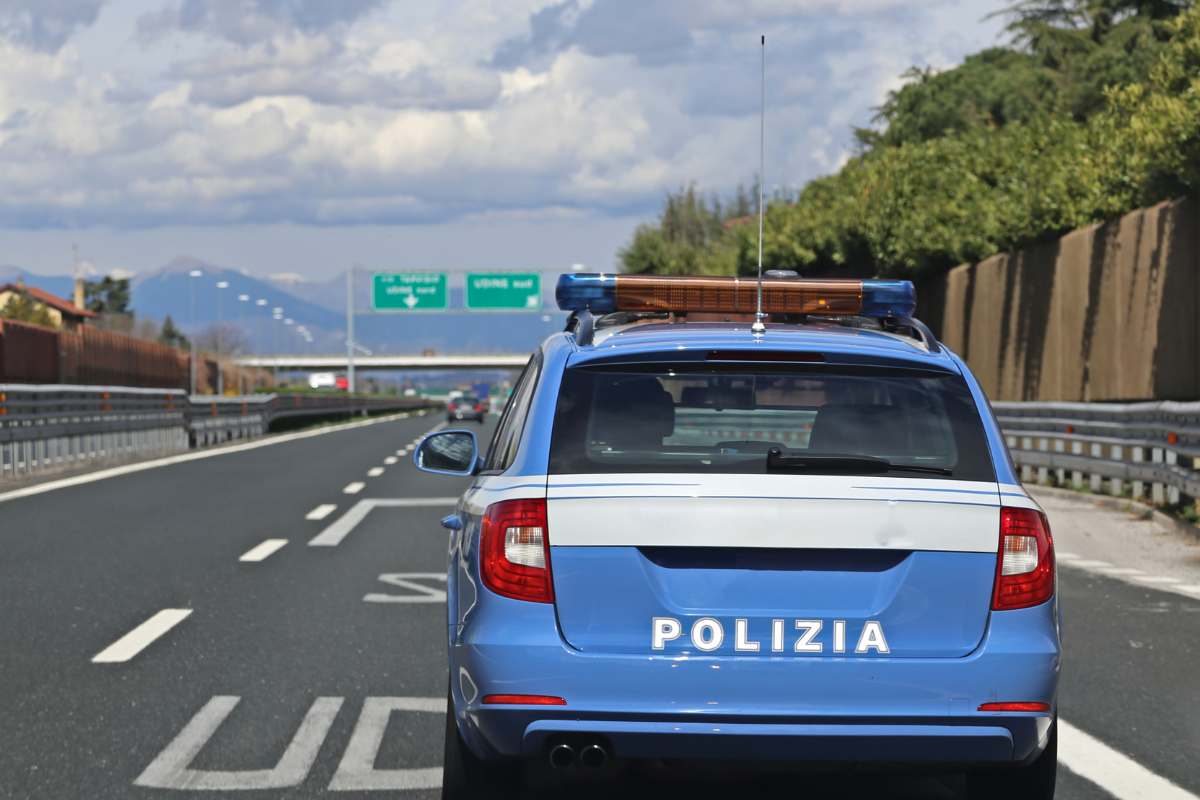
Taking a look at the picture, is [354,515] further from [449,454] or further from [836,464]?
[836,464]

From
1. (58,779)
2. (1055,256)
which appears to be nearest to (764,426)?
(58,779)

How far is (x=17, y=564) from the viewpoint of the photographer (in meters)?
11.3

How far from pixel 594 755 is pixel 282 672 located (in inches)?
142

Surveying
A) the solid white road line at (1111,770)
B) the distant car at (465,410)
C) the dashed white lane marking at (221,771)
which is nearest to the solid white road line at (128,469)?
the dashed white lane marking at (221,771)

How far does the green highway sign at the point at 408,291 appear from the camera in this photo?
73.8 m

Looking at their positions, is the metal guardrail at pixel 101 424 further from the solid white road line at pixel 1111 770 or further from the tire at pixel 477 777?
the tire at pixel 477 777

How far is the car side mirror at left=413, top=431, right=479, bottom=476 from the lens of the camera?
230 inches

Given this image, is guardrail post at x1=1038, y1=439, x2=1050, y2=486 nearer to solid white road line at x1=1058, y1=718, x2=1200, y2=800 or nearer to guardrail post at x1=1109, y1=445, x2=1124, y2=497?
guardrail post at x1=1109, y1=445, x2=1124, y2=497

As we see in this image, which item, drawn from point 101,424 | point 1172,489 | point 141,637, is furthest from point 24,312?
point 141,637

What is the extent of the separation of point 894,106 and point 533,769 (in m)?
60.9

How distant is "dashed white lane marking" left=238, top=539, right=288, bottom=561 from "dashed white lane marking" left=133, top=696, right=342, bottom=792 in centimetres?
535

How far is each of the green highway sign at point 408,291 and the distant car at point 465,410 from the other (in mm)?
8289

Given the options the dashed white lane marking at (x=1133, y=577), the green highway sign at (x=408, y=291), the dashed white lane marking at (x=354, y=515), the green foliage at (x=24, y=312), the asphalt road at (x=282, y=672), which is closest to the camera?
the asphalt road at (x=282, y=672)

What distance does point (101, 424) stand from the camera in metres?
24.5
